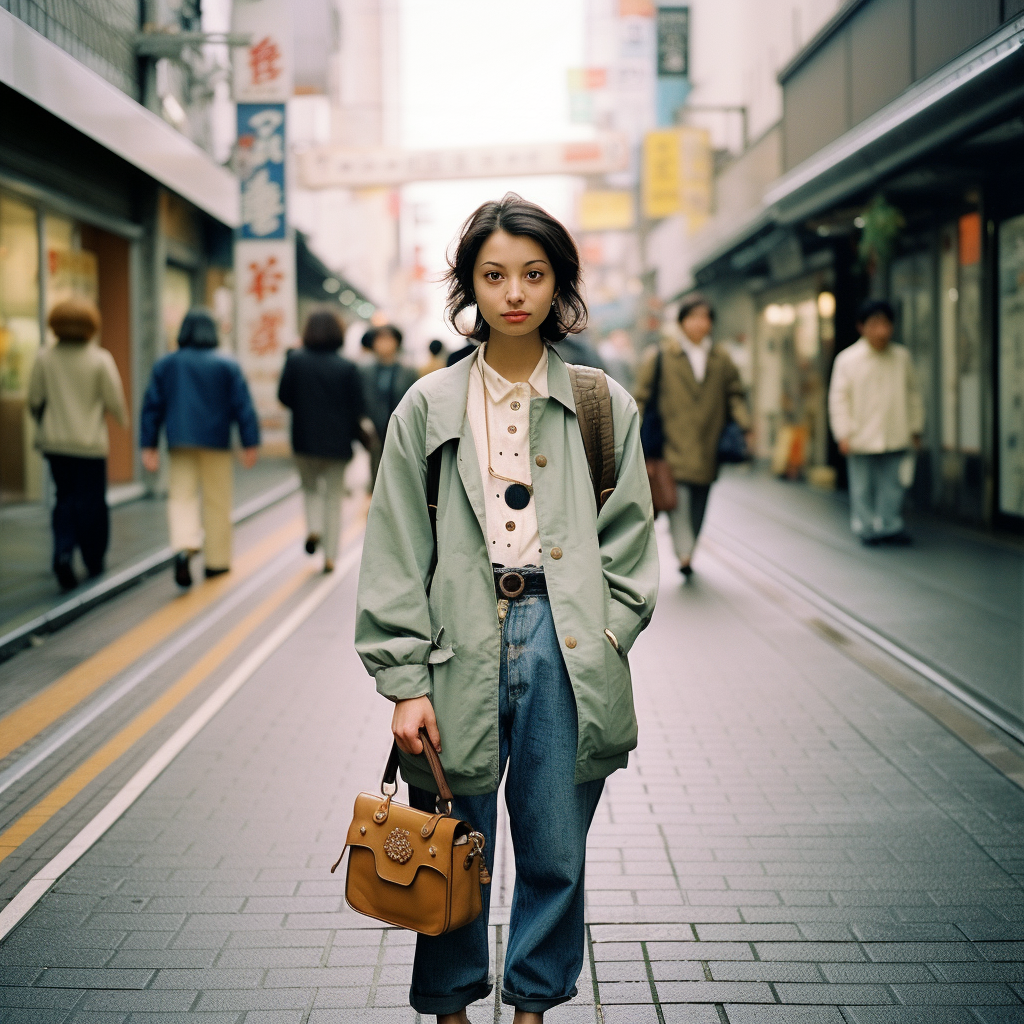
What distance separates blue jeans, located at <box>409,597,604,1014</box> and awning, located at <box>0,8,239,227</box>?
7.58 m

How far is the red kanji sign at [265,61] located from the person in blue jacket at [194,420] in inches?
335

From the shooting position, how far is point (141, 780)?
4762mm

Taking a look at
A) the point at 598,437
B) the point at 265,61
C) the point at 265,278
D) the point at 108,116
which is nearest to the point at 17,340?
the point at 108,116

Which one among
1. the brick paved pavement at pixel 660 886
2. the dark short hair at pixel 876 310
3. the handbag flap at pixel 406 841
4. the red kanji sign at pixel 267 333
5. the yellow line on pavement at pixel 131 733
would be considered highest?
the red kanji sign at pixel 267 333

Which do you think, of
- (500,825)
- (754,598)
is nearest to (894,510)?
(754,598)

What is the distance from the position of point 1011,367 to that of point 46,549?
8.31 m

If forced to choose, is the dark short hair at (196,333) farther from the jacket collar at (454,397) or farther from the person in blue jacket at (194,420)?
the jacket collar at (454,397)

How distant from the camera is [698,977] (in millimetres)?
3162

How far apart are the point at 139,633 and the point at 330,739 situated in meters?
2.63

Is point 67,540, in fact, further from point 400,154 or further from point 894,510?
point 400,154

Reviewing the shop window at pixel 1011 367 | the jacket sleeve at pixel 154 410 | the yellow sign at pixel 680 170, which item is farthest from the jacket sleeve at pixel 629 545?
the yellow sign at pixel 680 170

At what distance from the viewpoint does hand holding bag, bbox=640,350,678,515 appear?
870 cm

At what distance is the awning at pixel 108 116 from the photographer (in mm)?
8922

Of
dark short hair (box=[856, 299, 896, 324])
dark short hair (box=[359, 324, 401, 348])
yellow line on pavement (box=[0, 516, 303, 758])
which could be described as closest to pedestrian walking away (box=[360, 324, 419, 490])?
dark short hair (box=[359, 324, 401, 348])
